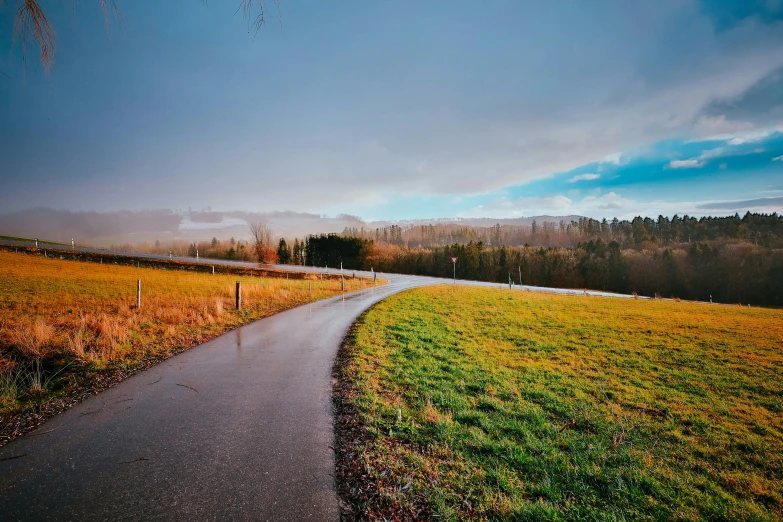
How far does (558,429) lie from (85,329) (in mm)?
13970

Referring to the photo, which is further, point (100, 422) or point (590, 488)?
point (100, 422)

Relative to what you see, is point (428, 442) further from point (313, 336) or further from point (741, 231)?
point (741, 231)

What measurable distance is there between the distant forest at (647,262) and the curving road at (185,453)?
215ft

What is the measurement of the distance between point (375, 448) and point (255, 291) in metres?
19.1

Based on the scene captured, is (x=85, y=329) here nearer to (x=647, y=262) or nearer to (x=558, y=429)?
(x=558, y=429)

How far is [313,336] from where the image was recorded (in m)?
11.1

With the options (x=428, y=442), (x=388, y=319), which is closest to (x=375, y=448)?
(x=428, y=442)

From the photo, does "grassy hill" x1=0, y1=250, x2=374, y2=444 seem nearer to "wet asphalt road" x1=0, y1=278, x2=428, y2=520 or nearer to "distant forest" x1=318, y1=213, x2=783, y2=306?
"wet asphalt road" x1=0, y1=278, x2=428, y2=520

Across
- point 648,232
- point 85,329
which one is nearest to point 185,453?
point 85,329

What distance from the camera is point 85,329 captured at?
10086mm

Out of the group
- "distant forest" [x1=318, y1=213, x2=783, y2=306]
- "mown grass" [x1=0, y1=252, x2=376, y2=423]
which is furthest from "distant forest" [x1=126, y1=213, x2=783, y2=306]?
"mown grass" [x1=0, y1=252, x2=376, y2=423]

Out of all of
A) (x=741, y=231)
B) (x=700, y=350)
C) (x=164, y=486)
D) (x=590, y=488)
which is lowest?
(x=700, y=350)

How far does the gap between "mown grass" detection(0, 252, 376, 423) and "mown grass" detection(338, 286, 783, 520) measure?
5.97m

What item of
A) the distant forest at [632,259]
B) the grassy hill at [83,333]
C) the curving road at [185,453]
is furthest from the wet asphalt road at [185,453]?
the distant forest at [632,259]
